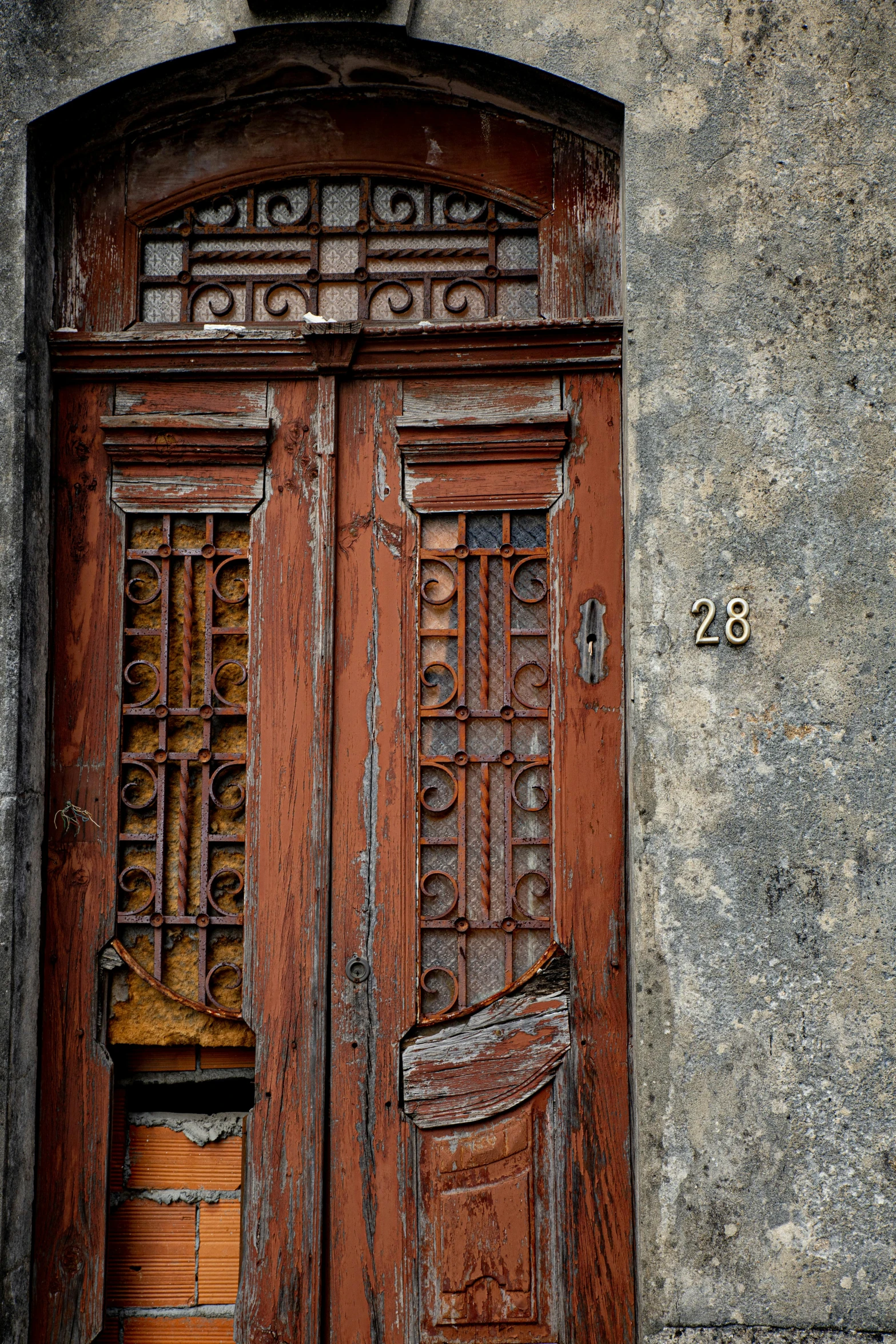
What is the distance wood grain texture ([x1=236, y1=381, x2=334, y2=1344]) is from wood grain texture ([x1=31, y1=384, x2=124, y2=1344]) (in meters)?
0.41

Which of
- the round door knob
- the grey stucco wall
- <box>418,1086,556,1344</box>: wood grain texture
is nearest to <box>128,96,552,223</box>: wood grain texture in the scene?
the grey stucco wall

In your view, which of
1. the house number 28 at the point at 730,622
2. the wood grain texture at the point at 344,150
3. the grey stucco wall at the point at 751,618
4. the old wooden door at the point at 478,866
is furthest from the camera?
the wood grain texture at the point at 344,150

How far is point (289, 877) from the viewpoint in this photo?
257cm

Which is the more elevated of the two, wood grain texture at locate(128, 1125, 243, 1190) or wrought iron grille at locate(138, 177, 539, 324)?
wrought iron grille at locate(138, 177, 539, 324)

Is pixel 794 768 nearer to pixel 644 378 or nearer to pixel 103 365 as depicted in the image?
pixel 644 378

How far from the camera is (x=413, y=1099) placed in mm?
2520

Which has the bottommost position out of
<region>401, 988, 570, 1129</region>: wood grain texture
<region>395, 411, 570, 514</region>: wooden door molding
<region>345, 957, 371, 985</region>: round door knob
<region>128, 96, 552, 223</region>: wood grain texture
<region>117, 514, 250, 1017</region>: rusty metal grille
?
<region>401, 988, 570, 1129</region>: wood grain texture

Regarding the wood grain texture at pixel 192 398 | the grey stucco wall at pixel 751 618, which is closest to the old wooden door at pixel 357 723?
the wood grain texture at pixel 192 398

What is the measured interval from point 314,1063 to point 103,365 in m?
2.06

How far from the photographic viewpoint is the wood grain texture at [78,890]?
2484mm

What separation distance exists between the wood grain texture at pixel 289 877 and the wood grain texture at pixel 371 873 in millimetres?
47

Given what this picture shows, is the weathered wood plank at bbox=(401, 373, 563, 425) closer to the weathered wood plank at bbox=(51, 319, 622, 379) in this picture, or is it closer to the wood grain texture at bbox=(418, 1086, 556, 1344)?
the weathered wood plank at bbox=(51, 319, 622, 379)

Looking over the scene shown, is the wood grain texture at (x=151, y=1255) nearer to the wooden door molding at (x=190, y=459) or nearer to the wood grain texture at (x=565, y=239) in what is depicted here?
the wooden door molding at (x=190, y=459)

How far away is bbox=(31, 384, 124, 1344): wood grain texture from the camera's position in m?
2.48
